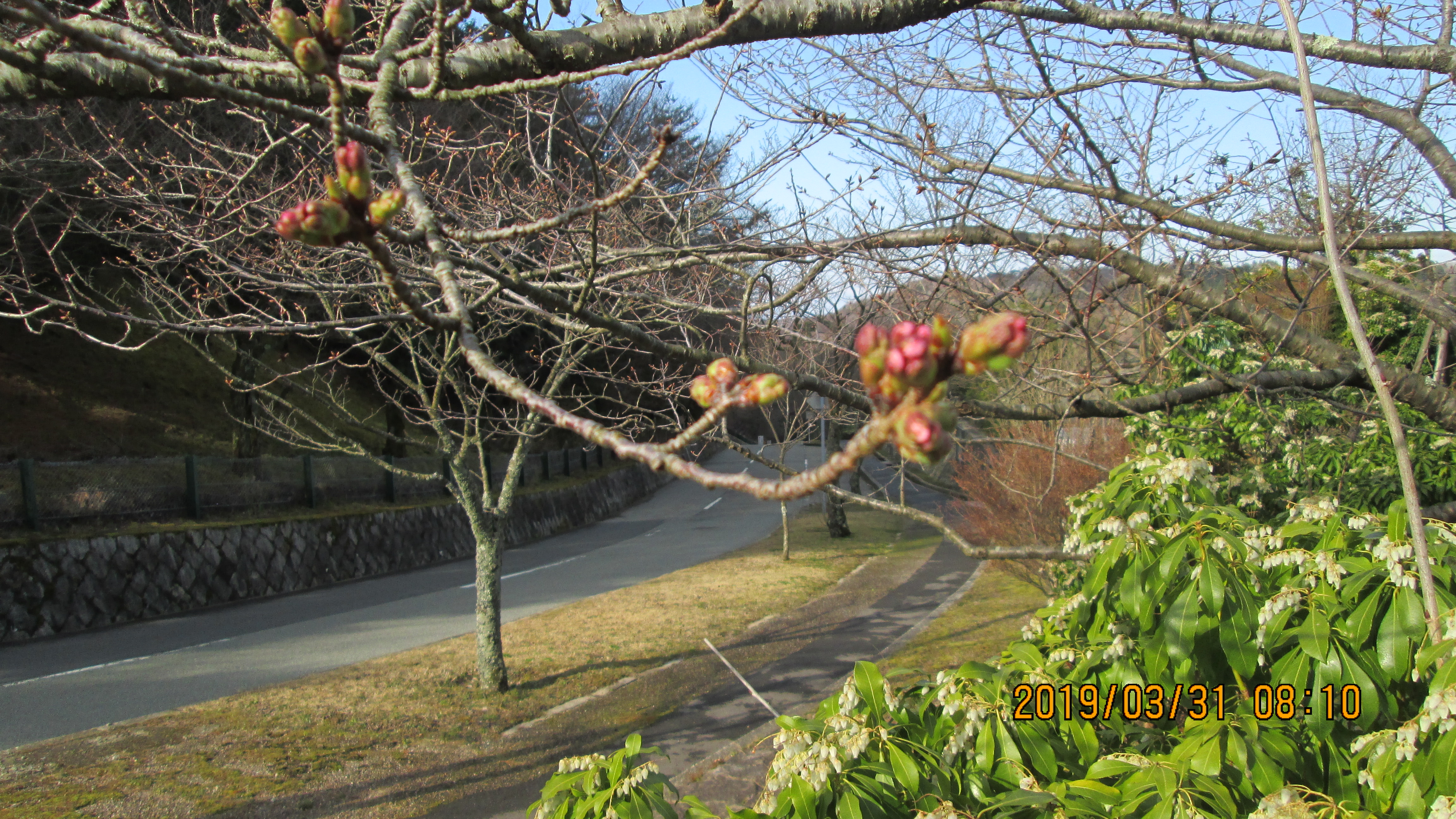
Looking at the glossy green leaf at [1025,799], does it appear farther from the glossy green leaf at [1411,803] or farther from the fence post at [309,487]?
the fence post at [309,487]

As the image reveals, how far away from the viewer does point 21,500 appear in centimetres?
1075

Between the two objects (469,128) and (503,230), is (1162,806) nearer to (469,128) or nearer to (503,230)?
(503,230)

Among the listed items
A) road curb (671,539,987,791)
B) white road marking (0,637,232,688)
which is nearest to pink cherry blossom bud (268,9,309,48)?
road curb (671,539,987,791)

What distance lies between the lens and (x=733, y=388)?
843 millimetres

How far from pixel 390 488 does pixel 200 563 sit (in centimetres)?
498

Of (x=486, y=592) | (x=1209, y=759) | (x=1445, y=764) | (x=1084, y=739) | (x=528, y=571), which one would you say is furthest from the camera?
(x=528, y=571)

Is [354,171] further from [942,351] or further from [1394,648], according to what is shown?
[1394,648]

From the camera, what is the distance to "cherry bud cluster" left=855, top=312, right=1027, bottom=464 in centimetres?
59

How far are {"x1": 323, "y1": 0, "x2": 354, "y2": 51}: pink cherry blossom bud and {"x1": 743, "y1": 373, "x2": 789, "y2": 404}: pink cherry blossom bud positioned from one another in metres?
0.67

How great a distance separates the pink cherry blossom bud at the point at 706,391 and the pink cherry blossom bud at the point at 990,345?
11.6 inches

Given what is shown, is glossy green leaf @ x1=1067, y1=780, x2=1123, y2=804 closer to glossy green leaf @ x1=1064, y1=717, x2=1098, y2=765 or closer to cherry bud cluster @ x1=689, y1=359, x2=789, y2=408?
glossy green leaf @ x1=1064, y1=717, x2=1098, y2=765

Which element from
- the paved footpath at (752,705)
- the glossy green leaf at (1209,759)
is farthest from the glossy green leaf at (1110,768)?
the paved footpath at (752,705)

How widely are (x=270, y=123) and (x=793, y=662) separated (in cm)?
756
